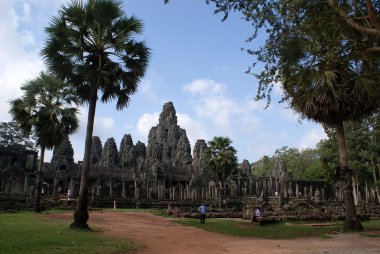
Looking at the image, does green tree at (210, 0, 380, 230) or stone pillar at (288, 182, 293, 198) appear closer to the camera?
green tree at (210, 0, 380, 230)

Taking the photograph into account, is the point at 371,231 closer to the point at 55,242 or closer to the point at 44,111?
the point at 55,242

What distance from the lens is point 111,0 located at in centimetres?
1565

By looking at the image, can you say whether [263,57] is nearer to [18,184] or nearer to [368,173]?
[18,184]

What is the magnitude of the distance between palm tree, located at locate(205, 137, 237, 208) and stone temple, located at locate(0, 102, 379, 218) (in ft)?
12.2

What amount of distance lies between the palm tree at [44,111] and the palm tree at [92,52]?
25.7 ft

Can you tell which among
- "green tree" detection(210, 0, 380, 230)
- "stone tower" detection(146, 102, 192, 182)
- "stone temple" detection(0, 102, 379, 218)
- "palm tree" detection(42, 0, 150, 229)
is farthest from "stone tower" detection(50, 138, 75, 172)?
"green tree" detection(210, 0, 380, 230)

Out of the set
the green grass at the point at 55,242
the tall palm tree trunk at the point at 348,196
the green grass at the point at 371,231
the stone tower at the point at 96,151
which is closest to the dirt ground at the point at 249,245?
the green grass at the point at 55,242

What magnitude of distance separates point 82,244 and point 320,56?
920cm

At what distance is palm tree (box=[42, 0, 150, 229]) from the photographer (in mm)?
15320

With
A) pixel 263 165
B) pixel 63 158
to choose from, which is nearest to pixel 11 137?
pixel 63 158

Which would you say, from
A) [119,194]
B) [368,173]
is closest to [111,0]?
[119,194]

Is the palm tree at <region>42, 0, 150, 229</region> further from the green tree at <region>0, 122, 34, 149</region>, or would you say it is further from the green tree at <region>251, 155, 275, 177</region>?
the green tree at <region>251, 155, 275, 177</region>

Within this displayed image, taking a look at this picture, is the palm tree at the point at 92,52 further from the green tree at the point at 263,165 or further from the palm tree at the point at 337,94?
the green tree at the point at 263,165

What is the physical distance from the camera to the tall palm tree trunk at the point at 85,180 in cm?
1450
